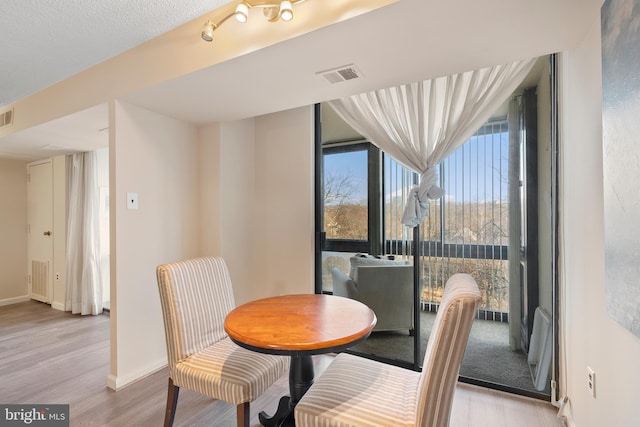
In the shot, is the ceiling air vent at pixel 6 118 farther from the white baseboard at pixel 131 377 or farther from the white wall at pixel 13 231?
the white baseboard at pixel 131 377

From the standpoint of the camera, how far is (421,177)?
226 centimetres

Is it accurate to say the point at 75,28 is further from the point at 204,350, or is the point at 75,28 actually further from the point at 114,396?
the point at 114,396

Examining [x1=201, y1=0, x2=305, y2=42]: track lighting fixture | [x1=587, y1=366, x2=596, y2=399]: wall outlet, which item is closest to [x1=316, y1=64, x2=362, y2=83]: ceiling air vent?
[x1=201, y1=0, x2=305, y2=42]: track lighting fixture

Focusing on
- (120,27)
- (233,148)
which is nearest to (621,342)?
(233,148)

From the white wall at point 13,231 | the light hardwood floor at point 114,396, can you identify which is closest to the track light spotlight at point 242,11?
the light hardwood floor at point 114,396

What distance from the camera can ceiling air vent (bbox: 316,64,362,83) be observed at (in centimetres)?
180

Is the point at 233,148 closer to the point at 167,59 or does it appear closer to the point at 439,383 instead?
the point at 167,59

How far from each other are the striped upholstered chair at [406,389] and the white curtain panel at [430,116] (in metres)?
1.05

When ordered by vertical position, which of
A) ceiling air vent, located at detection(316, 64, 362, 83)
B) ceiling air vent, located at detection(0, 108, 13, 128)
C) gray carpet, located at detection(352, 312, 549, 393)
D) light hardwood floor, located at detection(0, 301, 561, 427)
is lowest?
light hardwood floor, located at detection(0, 301, 561, 427)

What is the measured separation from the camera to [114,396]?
2.12 metres

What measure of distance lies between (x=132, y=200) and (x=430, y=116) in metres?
2.36

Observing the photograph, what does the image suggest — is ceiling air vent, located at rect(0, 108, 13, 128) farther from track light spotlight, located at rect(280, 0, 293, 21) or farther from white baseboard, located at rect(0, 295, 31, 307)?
track light spotlight, located at rect(280, 0, 293, 21)

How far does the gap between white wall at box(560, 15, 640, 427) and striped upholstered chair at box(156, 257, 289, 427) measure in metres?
1.51

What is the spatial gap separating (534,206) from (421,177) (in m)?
0.76
